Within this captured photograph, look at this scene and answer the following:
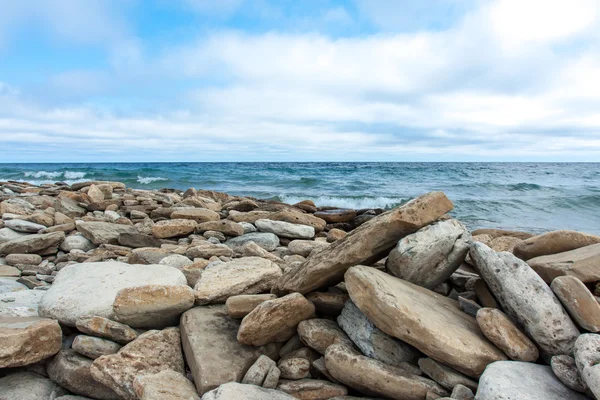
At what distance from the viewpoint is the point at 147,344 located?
9.67ft

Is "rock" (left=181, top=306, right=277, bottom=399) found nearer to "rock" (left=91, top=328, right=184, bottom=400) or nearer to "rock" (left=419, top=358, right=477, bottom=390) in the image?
Result: "rock" (left=91, top=328, right=184, bottom=400)

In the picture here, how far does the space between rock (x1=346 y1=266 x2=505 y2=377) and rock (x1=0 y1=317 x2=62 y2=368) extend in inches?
79.4

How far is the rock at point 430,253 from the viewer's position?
10.2ft

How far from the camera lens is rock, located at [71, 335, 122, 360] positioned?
117 inches

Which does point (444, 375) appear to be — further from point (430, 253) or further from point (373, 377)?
point (430, 253)

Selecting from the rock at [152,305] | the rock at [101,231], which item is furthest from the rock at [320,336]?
the rock at [101,231]

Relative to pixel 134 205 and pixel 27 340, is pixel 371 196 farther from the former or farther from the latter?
pixel 27 340

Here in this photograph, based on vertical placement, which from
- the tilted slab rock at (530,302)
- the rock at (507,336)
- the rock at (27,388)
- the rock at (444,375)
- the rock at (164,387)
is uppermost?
the tilted slab rock at (530,302)

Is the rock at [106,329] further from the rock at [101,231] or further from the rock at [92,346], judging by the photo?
the rock at [101,231]

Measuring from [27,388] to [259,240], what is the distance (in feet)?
13.1

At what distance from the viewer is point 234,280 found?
361 cm

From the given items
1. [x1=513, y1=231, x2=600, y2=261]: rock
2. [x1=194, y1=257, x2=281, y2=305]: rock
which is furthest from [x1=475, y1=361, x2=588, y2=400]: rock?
[x1=194, y1=257, x2=281, y2=305]: rock

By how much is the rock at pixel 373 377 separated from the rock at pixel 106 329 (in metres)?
1.42

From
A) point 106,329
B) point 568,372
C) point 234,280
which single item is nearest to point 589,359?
point 568,372
